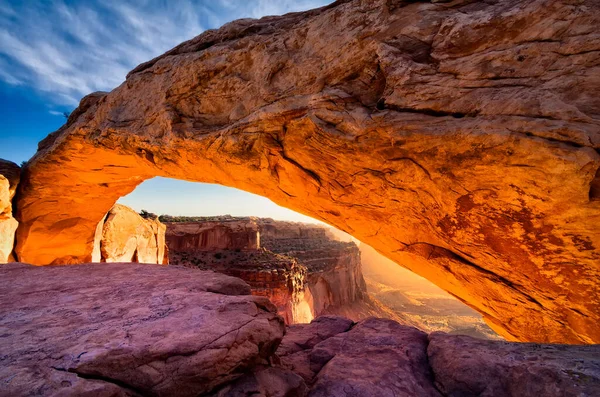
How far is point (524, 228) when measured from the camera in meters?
4.61

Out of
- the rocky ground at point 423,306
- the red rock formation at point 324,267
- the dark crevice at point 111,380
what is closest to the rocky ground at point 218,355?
the dark crevice at point 111,380

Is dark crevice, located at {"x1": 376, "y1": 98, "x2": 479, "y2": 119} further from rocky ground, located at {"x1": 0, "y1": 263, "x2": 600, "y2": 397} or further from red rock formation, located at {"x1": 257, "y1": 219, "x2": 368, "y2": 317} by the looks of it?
red rock formation, located at {"x1": 257, "y1": 219, "x2": 368, "y2": 317}

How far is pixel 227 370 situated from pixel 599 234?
17.9 feet

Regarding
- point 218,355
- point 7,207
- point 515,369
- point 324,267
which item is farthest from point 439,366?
point 324,267

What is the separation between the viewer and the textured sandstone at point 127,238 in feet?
49.5

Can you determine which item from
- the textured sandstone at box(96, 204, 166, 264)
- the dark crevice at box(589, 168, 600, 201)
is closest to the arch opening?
the textured sandstone at box(96, 204, 166, 264)

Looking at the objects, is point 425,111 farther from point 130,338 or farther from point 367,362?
point 130,338

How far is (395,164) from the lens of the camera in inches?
213

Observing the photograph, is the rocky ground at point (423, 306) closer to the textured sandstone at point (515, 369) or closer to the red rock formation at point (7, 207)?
the textured sandstone at point (515, 369)

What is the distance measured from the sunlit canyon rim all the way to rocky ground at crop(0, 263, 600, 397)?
3 centimetres

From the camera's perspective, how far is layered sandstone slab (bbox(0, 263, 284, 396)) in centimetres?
221

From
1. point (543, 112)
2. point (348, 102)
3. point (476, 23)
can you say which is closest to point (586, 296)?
point (543, 112)

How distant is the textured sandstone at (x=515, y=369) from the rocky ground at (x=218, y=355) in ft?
0.03

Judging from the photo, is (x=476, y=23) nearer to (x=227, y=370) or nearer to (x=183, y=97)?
(x=227, y=370)
